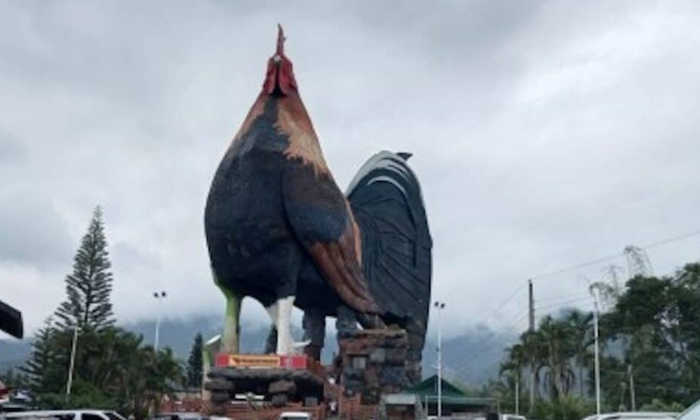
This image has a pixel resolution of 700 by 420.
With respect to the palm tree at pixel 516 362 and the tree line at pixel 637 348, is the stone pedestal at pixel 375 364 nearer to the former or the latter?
the tree line at pixel 637 348

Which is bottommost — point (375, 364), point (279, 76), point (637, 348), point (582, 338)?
point (375, 364)

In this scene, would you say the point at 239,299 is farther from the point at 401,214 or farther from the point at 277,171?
the point at 401,214

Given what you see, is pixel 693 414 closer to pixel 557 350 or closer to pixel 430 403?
pixel 430 403

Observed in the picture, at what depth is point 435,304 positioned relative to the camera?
61375mm

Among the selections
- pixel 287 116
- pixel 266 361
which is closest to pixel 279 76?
pixel 287 116

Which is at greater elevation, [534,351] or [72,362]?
[534,351]

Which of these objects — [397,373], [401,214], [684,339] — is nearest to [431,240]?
[401,214]

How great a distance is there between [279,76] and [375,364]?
17.0 m

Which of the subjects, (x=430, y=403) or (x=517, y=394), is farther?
(x=517, y=394)

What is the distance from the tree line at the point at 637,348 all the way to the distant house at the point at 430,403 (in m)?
3.78

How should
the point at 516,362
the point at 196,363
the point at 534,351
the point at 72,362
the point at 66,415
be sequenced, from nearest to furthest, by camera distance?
1. the point at 66,415
2. the point at 72,362
3. the point at 534,351
4. the point at 516,362
5. the point at 196,363

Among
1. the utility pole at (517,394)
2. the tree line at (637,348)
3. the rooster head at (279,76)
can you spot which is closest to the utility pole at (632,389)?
the tree line at (637,348)

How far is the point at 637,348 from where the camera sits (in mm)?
51844

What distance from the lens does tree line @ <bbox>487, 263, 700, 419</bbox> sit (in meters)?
48.9
